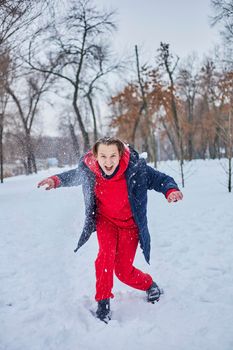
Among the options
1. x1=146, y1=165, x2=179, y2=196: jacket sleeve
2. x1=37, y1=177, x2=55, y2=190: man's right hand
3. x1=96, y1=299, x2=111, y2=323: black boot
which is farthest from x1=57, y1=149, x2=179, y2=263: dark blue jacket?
x1=96, y1=299, x2=111, y2=323: black boot

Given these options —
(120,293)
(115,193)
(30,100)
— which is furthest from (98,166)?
(30,100)

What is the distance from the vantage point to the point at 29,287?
12.5 ft

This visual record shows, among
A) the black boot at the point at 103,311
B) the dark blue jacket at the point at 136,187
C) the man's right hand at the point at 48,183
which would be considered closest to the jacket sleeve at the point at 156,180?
the dark blue jacket at the point at 136,187

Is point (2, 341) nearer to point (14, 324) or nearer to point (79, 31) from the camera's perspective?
point (14, 324)

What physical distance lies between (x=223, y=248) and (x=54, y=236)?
2.83 meters

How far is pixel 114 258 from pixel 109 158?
2.84 ft

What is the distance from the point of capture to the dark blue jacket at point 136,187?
3.04 m

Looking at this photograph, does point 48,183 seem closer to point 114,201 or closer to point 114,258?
point 114,201

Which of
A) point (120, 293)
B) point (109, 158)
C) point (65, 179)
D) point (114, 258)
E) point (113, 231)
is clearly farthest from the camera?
point (120, 293)

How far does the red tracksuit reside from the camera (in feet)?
9.99

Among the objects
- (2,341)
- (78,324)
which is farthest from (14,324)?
Result: (78,324)

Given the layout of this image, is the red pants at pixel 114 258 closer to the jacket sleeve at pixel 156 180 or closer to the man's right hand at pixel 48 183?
the jacket sleeve at pixel 156 180

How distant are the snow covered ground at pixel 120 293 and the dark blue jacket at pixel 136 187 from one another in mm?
610

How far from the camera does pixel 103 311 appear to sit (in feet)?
9.81
